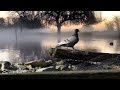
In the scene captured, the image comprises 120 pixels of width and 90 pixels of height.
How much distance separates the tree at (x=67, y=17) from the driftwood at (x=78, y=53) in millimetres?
119

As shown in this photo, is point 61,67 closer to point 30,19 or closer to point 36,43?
point 36,43

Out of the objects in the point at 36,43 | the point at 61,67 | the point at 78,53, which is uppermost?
the point at 36,43

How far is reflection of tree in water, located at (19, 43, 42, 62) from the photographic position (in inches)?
106

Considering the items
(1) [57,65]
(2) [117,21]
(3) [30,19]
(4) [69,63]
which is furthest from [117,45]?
(3) [30,19]

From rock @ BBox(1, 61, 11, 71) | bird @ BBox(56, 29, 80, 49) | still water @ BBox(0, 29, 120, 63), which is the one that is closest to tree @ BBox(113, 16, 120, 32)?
still water @ BBox(0, 29, 120, 63)

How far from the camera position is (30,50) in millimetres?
2732

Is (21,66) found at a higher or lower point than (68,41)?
lower

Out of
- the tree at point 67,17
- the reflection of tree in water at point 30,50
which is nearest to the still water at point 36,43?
the reflection of tree in water at point 30,50

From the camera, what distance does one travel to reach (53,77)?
8.63ft

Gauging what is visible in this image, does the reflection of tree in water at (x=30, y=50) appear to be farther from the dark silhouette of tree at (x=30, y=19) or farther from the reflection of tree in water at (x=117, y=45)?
the reflection of tree in water at (x=117, y=45)

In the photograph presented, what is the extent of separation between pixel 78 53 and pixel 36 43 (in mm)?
426

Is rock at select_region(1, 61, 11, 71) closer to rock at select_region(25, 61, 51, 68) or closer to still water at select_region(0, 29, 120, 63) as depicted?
still water at select_region(0, 29, 120, 63)
